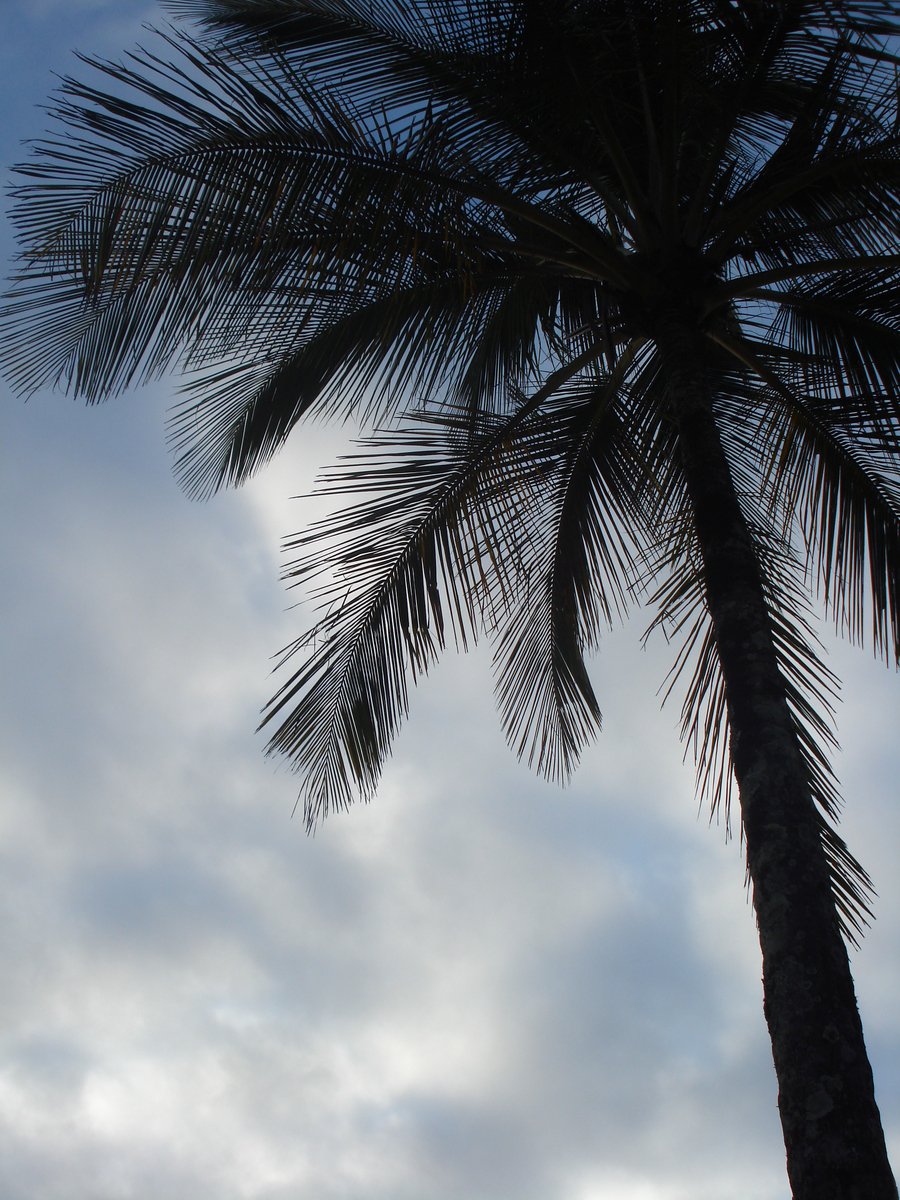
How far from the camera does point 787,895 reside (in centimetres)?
388

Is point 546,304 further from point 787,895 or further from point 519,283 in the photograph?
point 787,895

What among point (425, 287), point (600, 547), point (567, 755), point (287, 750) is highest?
point (425, 287)

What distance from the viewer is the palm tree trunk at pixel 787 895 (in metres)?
3.31

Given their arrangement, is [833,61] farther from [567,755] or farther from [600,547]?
[567,755]


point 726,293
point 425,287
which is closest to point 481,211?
point 425,287

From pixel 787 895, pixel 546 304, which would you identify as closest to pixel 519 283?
pixel 546 304

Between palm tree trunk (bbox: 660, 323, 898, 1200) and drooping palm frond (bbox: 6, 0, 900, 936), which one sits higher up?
drooping palm frond (bbox: 6, 0, 900, 936)

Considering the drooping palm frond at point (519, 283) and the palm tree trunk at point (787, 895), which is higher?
the drooping palm frond at point (519, 283)

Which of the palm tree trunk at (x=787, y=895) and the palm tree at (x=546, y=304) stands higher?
the palm tree at (x=546, y=304)

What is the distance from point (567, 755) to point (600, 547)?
1.69m

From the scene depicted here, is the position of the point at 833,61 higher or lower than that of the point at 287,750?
higher

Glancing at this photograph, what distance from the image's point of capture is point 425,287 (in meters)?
5.85

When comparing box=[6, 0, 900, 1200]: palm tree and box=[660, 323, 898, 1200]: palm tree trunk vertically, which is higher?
box=[6, 0, 900, 1200]: palm tree

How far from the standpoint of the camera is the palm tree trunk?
10.9 ft
